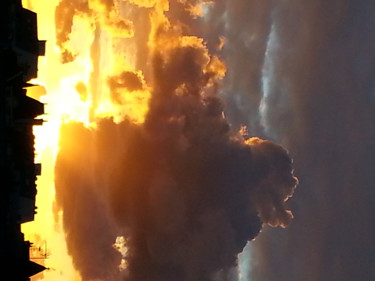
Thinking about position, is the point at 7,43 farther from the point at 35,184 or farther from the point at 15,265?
the point at 15,265

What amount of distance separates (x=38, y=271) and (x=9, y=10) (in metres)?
32.5

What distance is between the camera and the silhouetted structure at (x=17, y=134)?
68.1 metres

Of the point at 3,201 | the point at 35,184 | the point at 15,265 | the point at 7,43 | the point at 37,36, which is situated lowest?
the point at 15,265

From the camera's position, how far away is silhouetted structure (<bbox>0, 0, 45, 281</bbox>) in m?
68.1

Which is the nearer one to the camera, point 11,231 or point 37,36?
point 11,231

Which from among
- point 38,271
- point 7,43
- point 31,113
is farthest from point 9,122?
point 38,271

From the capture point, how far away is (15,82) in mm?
70375

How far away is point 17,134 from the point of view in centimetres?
7088

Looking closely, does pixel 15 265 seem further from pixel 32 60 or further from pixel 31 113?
pixel 32 60

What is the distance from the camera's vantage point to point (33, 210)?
73562 millimetres

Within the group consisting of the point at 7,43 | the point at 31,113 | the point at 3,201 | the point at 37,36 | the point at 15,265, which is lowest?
the point at 15,265

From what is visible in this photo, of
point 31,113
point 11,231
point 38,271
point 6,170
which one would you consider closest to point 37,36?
point 31,113

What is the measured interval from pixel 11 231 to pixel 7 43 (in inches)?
884

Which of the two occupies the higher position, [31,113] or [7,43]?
[7,43]
